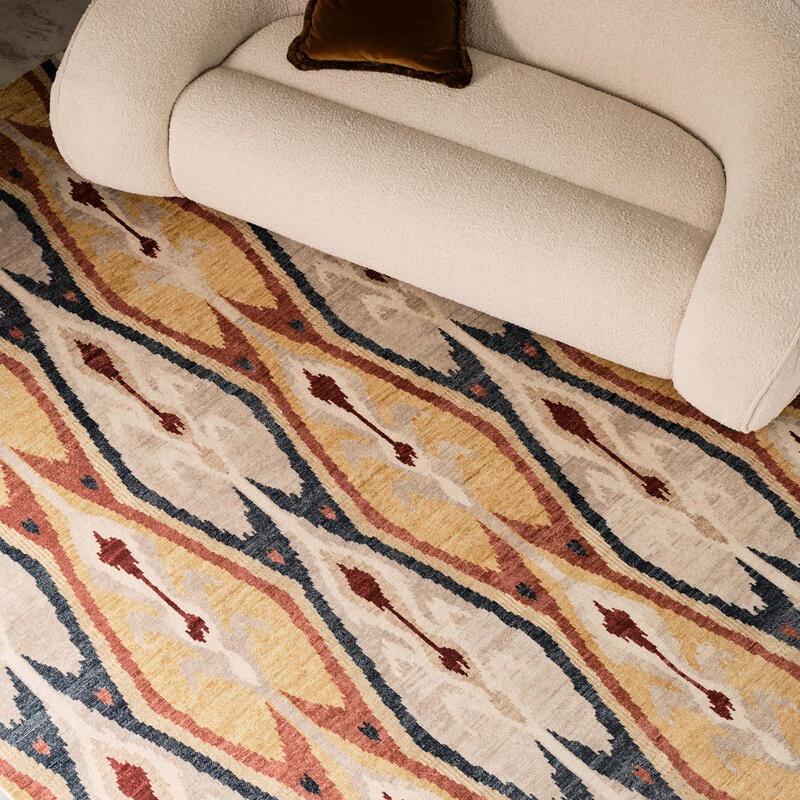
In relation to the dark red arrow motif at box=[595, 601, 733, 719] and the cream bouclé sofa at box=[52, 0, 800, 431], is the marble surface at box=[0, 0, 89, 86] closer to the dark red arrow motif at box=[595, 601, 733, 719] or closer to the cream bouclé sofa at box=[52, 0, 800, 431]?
the cream bouclé sofa at box=[52, 0, 800, 431]

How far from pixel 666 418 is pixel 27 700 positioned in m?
1.25

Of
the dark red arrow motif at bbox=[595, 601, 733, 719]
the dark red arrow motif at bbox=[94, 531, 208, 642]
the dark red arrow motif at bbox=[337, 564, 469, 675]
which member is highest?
the dark red arrow motif at bbox=[595, 601, 733, 719]

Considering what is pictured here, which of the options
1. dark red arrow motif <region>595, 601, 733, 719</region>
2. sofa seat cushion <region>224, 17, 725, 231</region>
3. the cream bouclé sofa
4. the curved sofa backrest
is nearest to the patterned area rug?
dark red arrow motif <region>595, 601, 733, 719</region>

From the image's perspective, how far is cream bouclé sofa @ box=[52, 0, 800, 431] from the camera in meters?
1.66

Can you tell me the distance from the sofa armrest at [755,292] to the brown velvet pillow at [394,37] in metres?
0.57

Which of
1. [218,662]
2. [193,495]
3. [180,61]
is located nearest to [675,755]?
[218,662]

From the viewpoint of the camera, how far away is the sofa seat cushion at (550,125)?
1.79 meters

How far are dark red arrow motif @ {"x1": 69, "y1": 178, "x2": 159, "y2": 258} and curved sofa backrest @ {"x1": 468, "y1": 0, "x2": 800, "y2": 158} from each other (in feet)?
2.59

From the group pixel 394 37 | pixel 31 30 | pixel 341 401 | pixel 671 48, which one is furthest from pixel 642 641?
pixel 31 30

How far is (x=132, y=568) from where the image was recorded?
1.76m

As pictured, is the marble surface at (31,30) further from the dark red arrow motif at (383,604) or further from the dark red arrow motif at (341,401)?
the dark red arrow motif at (383,604)

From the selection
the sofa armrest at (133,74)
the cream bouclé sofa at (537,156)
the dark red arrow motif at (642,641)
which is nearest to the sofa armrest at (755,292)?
the cream bouclé sofa at (537,156)

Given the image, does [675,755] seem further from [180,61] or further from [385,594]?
[180,61]

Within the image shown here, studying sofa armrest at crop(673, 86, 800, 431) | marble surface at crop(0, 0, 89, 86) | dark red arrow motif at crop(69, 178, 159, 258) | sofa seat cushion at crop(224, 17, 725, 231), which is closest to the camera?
sofa armrest at crop(673, 86, 800, 431)
